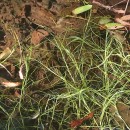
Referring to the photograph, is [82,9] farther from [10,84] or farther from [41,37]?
[10,84]

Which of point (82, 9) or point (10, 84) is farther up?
point (82, 9)

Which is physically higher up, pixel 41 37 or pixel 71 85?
pixel 41 37

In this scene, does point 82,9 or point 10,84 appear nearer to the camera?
point 10,84

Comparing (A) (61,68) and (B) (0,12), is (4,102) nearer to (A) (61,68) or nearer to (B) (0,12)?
(A) (61,68)

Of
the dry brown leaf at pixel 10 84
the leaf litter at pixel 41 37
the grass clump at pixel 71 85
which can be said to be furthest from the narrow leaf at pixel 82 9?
the dry brown leaf at pixel 10 84

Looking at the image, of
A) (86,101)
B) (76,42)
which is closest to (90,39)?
(76,42)

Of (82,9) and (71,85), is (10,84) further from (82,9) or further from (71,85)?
(82,9)

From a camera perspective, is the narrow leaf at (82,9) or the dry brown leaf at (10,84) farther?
the narrow leaf at (82,9)

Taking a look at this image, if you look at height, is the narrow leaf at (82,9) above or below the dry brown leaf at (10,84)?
above

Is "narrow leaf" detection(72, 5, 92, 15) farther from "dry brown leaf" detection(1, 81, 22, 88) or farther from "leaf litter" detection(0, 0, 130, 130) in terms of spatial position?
"dry brown leaf" detection(1, 81, 22, 88)

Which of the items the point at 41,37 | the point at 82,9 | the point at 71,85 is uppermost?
the point at 82,9

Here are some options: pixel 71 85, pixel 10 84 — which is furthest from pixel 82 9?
pixel 10 84

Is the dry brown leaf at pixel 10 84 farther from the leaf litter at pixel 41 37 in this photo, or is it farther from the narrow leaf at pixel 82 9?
the narrow leaf at pixel 82 9
